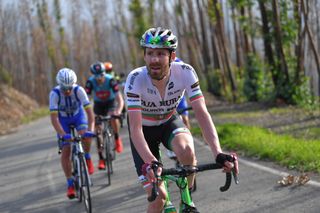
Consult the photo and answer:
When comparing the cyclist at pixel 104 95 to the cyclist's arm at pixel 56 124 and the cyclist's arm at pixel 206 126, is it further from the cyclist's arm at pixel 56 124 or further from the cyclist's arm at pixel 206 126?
the cyclist's arm at pixel 206 126

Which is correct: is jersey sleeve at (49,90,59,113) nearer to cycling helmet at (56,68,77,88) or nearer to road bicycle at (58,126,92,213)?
cycling helmet at (56,68,77,88)

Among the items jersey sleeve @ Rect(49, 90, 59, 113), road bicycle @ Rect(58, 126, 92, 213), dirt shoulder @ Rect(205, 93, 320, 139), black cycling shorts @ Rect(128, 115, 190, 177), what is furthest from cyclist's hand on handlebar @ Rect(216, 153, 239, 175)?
dirt shoulder @ Rect(205, 93, 320, 139)

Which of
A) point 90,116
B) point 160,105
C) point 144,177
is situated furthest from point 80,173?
point 144,177

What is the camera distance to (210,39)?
41.3 m

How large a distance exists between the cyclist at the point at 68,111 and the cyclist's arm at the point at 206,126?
3.80m

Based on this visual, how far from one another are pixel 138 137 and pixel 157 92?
68cm

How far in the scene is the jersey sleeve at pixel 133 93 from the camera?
5.11m

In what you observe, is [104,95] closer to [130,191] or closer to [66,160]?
[66,160]

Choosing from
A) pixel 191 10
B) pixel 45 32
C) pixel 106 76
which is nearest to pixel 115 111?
pixel 106 76

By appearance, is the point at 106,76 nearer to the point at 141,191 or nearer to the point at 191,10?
the point at 141,191

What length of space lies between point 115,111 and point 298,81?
34.7 ft

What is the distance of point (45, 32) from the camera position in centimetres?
5853

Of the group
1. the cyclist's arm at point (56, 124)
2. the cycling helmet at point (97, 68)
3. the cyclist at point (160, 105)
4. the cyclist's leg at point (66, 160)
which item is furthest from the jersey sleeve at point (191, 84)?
the cycling helmet at point (97, 68)

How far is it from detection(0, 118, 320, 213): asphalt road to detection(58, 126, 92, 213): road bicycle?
221mm
